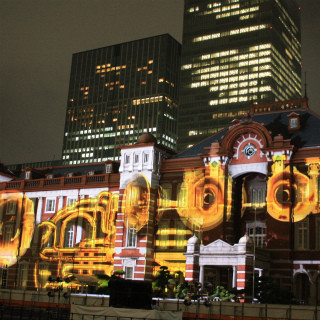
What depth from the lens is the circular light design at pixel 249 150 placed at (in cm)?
6181

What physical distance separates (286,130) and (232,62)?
118 meters

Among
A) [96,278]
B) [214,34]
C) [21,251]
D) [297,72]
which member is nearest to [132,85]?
[214,34]

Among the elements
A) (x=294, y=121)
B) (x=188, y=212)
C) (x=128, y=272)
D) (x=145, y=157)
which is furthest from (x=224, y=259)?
(x=145, y=157)

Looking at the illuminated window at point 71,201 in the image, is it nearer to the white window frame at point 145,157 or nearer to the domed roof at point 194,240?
the white window frame at point 145,157

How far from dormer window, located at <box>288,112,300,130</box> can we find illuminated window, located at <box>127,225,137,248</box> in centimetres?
2043

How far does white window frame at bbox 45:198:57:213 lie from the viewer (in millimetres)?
76831

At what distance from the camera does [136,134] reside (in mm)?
190375

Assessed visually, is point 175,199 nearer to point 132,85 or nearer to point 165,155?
point 165,155

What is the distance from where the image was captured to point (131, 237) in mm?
66312

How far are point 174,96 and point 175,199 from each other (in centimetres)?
13282

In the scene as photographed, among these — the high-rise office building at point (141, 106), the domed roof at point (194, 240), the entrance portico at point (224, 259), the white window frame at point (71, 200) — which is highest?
the high-rise office building at point (141, 106)

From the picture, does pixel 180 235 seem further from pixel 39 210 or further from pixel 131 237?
pixel 39 210

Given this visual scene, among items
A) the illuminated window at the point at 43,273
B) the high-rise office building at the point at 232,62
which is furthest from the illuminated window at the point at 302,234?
the high-rise office building at the point at 232,62

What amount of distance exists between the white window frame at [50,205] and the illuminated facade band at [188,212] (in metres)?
0.14
